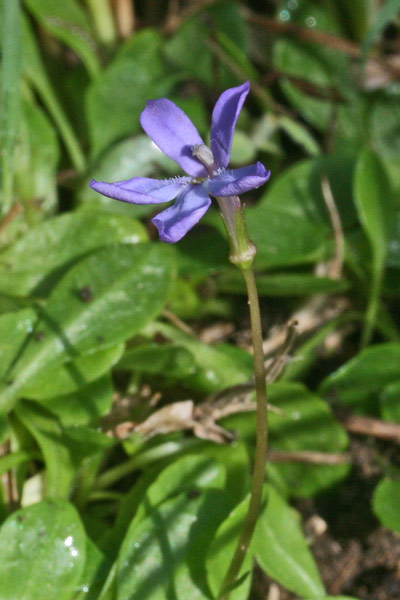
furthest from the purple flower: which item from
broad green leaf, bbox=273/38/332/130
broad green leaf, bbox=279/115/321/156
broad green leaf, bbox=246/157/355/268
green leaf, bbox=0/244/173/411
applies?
broad green leaf, bbox=273/38/332/130

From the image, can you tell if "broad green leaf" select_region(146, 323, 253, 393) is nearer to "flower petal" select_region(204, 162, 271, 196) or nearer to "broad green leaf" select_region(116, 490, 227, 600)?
"broad green leaf" select_region(116, 490, 227, 600)

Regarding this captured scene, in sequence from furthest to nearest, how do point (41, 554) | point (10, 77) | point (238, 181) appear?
1. point (10, 77)
2. point (41, 554)
3. point (238, 181)

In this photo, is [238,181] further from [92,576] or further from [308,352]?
[308,352]

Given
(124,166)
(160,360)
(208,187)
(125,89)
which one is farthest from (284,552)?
(125,89)

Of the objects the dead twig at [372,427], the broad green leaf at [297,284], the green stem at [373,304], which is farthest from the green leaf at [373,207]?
the dead twig at [372,427]

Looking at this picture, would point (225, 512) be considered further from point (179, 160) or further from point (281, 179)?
point (281, 179)

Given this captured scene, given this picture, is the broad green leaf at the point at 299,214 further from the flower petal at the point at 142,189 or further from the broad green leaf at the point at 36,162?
the flower petal at the point at 142,189

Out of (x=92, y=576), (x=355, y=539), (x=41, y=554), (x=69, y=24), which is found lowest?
(x=355, y=539)
